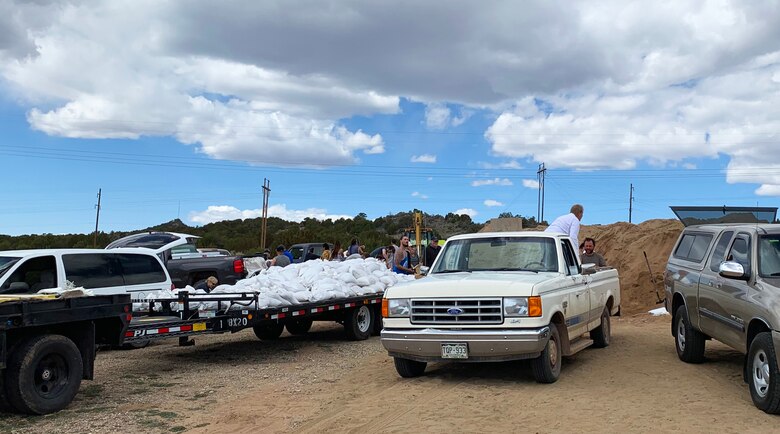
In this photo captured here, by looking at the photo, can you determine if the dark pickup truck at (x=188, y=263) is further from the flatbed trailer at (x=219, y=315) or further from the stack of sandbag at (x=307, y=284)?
the flatbed trailer at (x=219, y=315)

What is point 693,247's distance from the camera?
33.5 ft

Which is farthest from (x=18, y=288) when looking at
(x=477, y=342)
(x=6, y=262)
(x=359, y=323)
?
(x=359, y=323)

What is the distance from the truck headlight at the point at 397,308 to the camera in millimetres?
8602

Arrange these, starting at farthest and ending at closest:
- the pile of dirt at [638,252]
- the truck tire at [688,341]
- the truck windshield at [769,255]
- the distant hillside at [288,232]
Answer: the distant hillside at [288,232] < the pile of dirt at [638,252] < the truck tire at [688,341] < the truck windshield at [769,255]

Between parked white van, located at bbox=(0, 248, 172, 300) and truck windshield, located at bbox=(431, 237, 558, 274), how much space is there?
460cm

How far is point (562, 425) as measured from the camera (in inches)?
259

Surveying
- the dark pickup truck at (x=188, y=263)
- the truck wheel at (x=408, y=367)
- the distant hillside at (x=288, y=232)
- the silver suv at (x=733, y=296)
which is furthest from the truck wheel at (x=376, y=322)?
the distant hillside at (x=288, y=232)

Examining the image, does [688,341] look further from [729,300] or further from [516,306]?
[516,306]

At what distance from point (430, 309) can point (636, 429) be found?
2.77m

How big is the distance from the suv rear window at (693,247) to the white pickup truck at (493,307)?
1477 millimetres

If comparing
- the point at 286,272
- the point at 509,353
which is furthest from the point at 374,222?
the point at 509,353

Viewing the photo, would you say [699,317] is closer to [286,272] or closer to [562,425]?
[562,425]

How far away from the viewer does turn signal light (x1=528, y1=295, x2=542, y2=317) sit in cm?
802

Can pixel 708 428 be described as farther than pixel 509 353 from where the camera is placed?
No
